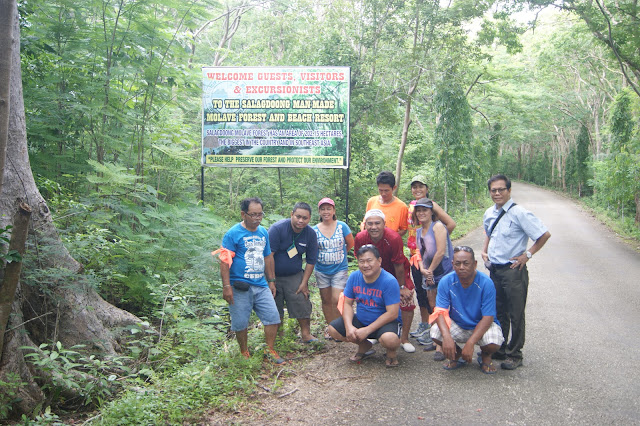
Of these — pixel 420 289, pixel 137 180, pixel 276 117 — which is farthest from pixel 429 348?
pixel 276 117

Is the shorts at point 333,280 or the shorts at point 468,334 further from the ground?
the shorts at point 333,280

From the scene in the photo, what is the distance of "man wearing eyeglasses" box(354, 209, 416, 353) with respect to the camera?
547 centimetres

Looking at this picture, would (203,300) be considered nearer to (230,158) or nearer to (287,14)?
(230,158)

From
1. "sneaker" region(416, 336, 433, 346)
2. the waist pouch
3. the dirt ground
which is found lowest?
the dirt ground

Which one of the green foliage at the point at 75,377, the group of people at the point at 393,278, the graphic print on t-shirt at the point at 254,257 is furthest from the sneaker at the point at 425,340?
the green foliage at the point at 75,377

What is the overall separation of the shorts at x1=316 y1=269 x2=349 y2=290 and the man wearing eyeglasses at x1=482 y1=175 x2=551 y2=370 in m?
1.72

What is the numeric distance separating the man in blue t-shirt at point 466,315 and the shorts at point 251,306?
1687 millimetres

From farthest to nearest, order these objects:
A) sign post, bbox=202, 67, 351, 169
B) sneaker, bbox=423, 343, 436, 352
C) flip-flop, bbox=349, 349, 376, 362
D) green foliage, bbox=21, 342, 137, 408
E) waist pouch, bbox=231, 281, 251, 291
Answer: sign post, bbox=202, 67, 351, 169, sneaker, bbox=423, 343, 436, 352, flip-flop, bbox=349, 349, 376, 362, waist pouch, bbox=231, 281, 251, 291, green foliage, bbox=21, 342, 137, 408

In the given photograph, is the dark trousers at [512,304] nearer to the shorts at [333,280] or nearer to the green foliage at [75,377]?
the shorts at [333,280]

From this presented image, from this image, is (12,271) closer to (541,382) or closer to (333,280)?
(333,280)

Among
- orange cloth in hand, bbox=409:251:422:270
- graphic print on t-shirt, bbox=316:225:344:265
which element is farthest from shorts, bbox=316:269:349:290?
orange cloth in hand, bbox=409:251:422:270

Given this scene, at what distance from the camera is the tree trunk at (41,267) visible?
4547 millimetres

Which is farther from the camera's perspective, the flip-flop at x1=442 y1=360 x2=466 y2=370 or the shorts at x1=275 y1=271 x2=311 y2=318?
the shorts at x1=275 y1=271 x2=311 y2=318

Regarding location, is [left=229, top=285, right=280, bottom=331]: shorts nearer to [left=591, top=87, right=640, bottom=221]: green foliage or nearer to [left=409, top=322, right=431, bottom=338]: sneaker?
[left=409, top=322, right=431, bottom=338]: sneaker
